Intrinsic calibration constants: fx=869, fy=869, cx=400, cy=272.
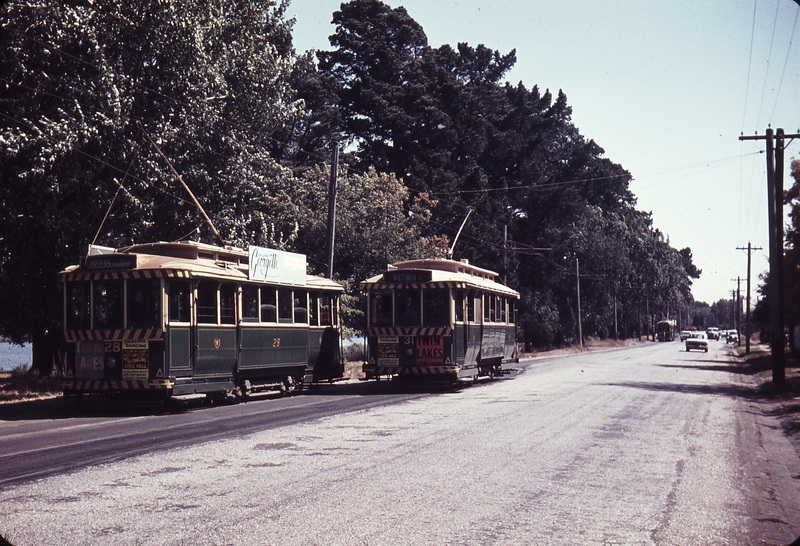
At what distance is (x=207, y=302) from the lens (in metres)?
19.4

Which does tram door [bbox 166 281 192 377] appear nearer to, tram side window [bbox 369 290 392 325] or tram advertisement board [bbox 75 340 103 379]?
tram advertisement board [bbox 75 340 103 379]

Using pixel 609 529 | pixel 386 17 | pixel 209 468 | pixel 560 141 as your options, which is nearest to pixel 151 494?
pixel 209 468

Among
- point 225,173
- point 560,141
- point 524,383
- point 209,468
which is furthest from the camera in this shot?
point 560,141

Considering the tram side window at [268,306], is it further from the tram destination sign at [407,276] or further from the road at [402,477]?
the tram destination sign at [407,276]

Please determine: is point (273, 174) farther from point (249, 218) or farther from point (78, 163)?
point (78, 163)

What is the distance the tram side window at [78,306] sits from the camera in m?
18.6

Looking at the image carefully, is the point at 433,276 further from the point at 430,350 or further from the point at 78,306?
the point at 78,306

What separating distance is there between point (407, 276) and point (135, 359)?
9.26 meters

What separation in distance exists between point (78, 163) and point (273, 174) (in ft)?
33.8

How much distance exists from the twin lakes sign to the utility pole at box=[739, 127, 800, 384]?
49.4 ft

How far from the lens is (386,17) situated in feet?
198

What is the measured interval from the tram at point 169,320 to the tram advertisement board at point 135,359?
0.02m

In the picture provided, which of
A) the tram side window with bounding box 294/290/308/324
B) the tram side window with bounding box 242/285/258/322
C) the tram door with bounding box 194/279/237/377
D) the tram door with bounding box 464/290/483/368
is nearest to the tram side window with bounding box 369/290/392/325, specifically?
the tram side window with bounding box 294/290/308/324

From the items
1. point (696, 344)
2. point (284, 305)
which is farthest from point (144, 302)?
point (696, 344)
